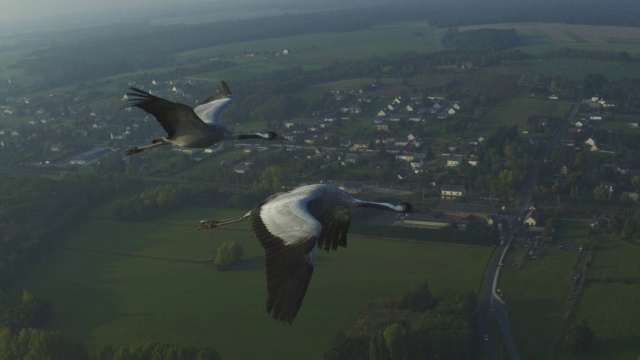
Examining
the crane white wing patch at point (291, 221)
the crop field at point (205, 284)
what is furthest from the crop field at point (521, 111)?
the crane white wing patch at point (291, 221)

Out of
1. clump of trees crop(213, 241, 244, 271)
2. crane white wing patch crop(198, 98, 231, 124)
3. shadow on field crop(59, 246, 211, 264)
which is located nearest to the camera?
crane white wing patch crop(198, 98, 231, 124)

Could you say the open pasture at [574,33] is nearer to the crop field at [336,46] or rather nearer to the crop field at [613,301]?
the crop field at [336,46]

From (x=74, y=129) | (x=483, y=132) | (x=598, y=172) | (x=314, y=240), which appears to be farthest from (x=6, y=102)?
(x=314, y=240)

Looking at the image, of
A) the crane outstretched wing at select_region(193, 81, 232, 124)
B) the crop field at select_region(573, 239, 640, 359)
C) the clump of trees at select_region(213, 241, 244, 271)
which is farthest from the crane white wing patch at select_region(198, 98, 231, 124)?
the clump of trees at select_region(213, 241, 244, 271)

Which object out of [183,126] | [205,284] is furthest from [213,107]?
[205,284]

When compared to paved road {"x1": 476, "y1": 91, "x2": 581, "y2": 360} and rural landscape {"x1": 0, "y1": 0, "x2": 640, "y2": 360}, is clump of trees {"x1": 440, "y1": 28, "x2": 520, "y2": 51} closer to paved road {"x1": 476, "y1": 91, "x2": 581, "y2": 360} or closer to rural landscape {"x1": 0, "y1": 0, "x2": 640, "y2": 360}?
rural landscape {"x1": 0, "y1": 0, "x2": 640, "y2": 360}
